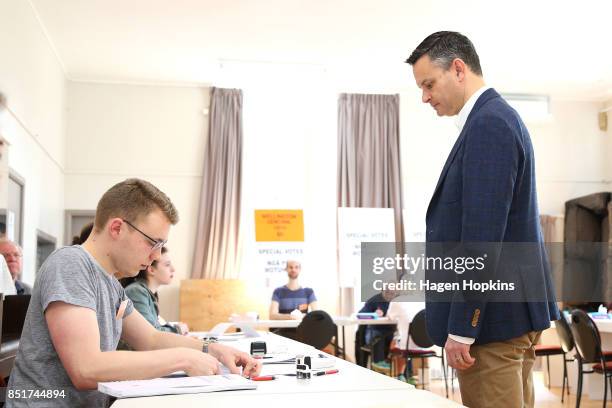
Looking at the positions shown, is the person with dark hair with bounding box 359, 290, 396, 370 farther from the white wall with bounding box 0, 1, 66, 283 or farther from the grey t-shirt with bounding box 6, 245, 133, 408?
the grey t-shirt with bounding box 6, 245, 133, 408

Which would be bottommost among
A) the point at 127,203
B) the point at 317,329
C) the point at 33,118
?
the point at 317,329

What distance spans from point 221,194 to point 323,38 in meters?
2.65

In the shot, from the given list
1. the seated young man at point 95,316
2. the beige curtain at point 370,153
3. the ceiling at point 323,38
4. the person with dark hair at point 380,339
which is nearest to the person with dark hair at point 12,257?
the ceiling at point 323,38

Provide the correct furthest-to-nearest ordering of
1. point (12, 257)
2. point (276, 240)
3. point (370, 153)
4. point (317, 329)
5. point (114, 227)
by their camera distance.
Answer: point (370, 153) < point (276, 240) < point (317, 329) < point (12, 257) < point (114, 227)

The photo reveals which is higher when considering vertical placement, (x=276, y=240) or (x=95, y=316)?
(x=276, y=240)

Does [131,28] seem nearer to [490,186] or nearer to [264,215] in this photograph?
[264,215]

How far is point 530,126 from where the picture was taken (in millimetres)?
10266

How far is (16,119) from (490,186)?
5551mm

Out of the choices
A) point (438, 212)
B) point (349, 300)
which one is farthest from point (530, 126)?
point (438, 212)

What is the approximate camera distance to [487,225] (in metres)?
2.04

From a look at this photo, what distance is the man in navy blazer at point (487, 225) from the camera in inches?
80.5

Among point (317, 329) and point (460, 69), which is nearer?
point (460, 69)
